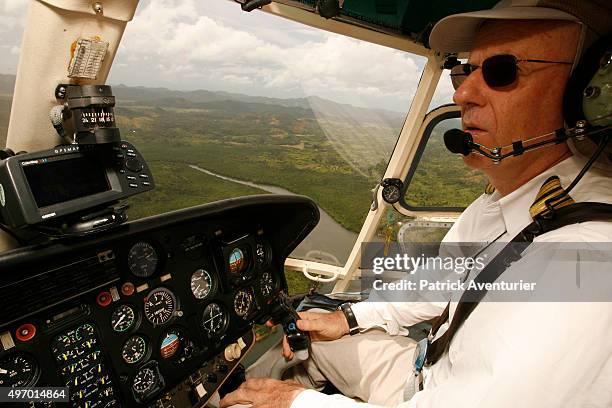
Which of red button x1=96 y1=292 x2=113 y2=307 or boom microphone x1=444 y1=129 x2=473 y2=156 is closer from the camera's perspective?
boom microphone x1=444 y1=129 x2=473 y2=156

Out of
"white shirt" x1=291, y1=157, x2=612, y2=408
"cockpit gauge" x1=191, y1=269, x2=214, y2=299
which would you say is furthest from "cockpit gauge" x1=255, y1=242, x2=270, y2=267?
"white shirt" x1=291, y1=157, x2=612, y2=408

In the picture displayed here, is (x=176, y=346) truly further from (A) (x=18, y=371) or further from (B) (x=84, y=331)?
(A) (x=18, y=371)

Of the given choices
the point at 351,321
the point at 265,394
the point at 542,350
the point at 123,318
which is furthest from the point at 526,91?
the point at 123,318

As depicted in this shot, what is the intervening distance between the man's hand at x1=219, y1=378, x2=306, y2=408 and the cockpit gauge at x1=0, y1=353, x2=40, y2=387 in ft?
2.11

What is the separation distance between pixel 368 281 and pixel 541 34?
2.43m

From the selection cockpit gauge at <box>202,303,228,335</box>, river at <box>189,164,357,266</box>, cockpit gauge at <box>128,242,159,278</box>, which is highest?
cockpit gauge at <box>128,242,159,278</box>

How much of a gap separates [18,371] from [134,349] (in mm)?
362

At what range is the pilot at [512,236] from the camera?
0.80 metres

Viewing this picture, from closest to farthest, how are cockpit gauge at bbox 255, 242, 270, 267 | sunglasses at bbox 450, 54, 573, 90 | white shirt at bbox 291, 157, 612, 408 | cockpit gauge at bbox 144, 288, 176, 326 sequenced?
white shirt at bbox 291, 157, 612, 408, sunglasses at bbox 450, 54, 573, 90, cockpit gauge at bbox 144, 288, 176, 326, cockpit gauge at bbox 255, 242, 270, 267

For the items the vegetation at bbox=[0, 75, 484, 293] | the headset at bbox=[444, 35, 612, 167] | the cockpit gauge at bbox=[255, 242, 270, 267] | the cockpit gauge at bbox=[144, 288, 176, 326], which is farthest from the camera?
the vegetation at bbox=[0, 75, 484, 293]

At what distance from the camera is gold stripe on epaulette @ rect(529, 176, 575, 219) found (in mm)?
956

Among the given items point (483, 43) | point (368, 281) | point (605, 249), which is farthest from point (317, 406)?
point (368, 281)

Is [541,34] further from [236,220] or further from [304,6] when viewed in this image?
[236,220]

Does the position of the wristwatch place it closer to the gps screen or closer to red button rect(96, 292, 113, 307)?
red button rect(96, 292, 113, 307)
